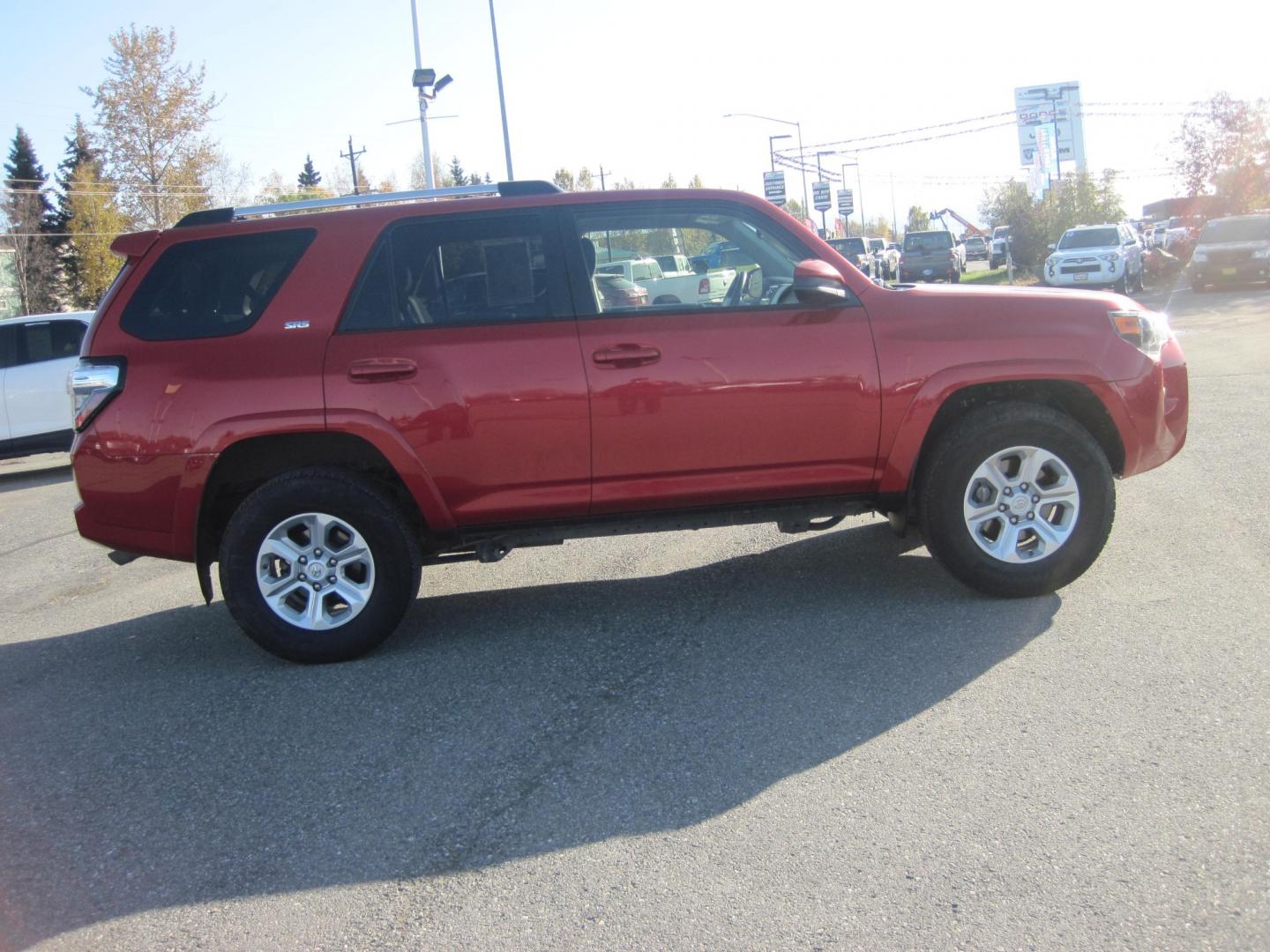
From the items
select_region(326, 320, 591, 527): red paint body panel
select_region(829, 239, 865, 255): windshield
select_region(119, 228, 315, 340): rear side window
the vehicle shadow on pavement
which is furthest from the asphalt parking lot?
select_region(829, 239, 865, 255): windshield

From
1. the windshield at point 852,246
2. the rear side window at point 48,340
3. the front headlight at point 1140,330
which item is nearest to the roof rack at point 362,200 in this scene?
the front headlight at point 1140,330

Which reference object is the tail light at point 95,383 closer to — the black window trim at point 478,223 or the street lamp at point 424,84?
the black window trim at point 478,223

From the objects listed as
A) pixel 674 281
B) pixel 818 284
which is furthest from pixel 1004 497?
pixel 674 281

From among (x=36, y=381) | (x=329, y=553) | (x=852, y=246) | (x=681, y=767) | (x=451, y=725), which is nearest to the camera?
(x=681, y=767)

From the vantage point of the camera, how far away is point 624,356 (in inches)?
211

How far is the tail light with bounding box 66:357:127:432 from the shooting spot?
5.35 metres

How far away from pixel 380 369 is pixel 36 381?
33.7ft

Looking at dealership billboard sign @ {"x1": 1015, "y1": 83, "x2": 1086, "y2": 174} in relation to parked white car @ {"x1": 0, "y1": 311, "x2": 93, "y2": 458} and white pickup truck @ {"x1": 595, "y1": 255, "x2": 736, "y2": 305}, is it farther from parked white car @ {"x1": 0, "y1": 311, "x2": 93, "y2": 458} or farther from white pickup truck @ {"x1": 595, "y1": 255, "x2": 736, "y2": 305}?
white pickup truck @ {"x1": 595, "y1": 255, "x2": 736, "y2": 305}

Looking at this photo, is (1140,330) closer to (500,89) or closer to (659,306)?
(659,306)

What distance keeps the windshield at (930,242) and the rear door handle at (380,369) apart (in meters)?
36.6

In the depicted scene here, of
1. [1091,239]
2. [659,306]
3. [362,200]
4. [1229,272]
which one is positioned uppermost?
[1091,239]

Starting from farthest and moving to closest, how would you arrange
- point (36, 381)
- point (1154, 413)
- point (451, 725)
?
point (36, 381) < point (1154, 413) < point (451, 725)

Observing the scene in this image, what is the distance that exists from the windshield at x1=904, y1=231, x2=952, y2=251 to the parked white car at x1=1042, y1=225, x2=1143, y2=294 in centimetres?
924

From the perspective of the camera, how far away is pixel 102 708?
16.8 feet
